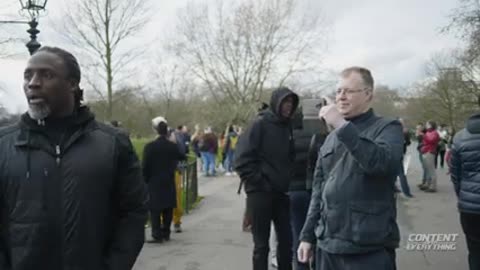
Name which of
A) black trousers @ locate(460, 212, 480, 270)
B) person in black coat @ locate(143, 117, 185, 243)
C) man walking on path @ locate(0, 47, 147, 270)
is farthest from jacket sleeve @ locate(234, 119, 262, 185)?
person in black coat @ locate(143, 117, 185, 243)

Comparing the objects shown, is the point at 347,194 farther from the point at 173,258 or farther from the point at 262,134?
the point at 173,258

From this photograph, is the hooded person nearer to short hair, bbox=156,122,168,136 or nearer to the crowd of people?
the crowd of people

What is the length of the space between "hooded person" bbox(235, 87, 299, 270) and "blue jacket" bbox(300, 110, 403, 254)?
2002mm

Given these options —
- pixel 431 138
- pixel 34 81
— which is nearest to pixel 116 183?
pixel 34 81

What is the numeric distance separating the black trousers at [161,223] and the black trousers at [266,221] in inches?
133

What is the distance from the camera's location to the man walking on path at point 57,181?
244cm

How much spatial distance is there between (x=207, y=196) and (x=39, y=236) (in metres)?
12.1

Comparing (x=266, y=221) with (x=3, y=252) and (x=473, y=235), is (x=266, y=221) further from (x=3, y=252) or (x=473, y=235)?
(x=3, y=252)

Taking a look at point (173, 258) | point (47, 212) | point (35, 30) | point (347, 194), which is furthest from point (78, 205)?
point (35, 30)

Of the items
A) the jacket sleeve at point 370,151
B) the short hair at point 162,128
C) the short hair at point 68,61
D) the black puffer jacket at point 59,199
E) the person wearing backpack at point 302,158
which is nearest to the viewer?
the black puffer jacket at point 59,199

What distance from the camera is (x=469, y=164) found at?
4582 millimetres

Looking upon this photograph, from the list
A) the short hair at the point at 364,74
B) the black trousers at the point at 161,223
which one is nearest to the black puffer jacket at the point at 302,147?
the short hair at the point at 364,74

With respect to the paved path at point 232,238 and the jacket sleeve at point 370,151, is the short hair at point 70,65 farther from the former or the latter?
the paved path at point 232,238

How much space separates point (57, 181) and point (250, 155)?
9.84 ft
